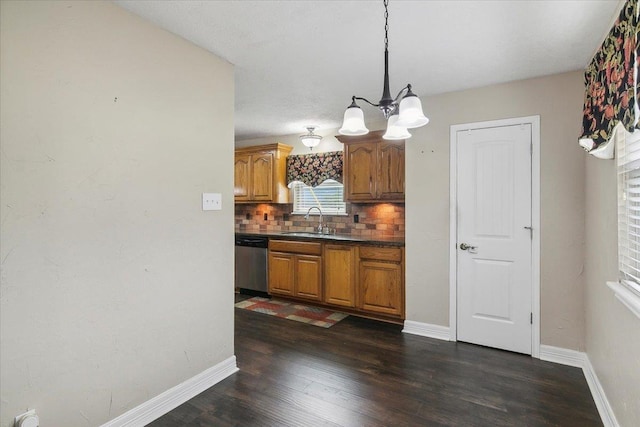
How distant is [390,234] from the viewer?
14.9 ft

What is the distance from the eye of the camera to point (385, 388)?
2.46 meters

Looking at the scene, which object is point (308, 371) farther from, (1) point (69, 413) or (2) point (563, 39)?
(2) point (563, 39)

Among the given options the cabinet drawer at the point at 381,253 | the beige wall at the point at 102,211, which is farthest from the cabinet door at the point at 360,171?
the beige wall at the point at 102,211

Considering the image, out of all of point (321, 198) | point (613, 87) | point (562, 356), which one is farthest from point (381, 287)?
point (613, 87)

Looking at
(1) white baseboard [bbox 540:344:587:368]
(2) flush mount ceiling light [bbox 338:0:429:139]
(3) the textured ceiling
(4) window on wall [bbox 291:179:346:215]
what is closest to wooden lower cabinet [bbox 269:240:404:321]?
(4) window on wall [bbox 291:179:346:215]

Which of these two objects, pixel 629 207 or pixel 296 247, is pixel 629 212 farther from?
pixel 296 247

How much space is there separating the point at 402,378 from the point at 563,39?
8.62ft

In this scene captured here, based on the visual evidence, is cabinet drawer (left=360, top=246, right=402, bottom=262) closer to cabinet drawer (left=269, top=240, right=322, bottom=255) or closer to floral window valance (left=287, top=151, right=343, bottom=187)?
cabinet drawer (left=269, top=240, right=322, bottom=255)

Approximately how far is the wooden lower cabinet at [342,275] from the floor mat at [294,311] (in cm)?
12

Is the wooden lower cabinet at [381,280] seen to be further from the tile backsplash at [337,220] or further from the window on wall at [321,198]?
the window on wall at [321,198]

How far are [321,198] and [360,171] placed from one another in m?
1.05

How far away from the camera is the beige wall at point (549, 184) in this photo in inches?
112

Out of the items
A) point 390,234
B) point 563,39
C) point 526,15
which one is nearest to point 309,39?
point 526,15

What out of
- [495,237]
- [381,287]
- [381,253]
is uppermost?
[495,237]
